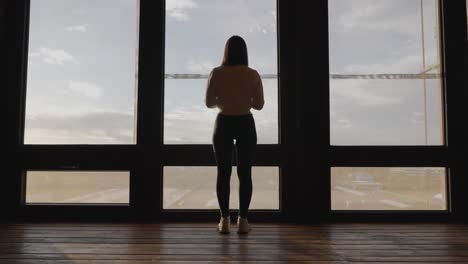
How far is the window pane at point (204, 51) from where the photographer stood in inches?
103

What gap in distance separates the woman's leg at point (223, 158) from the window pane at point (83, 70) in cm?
86

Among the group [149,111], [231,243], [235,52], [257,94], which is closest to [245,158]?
[257,94]

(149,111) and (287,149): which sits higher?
(149,111)

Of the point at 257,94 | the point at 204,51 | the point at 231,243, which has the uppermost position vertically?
the point at 204,51

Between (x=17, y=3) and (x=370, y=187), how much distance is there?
121 inches

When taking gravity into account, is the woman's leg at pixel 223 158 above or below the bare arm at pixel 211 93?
below

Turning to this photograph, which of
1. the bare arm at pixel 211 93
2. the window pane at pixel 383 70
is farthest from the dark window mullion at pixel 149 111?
the window pane at pixel 383 70

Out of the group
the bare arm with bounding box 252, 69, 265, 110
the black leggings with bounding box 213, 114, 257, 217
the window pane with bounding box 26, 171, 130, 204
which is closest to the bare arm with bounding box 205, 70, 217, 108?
the black leggings with bounding box 213, 114, 257, 217

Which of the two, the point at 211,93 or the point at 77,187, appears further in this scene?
the point at 77,187

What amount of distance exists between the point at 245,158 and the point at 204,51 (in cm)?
102

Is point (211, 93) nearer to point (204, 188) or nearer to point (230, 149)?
point (230, 149)

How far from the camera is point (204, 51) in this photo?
2.64m

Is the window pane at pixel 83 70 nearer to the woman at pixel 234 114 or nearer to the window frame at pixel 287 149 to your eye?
the window frame at pixel 287 149

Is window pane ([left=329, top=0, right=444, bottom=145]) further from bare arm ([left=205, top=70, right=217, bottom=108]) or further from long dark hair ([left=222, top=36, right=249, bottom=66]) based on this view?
bare arm ([left=205, top=70, right=217, bottom=108])
